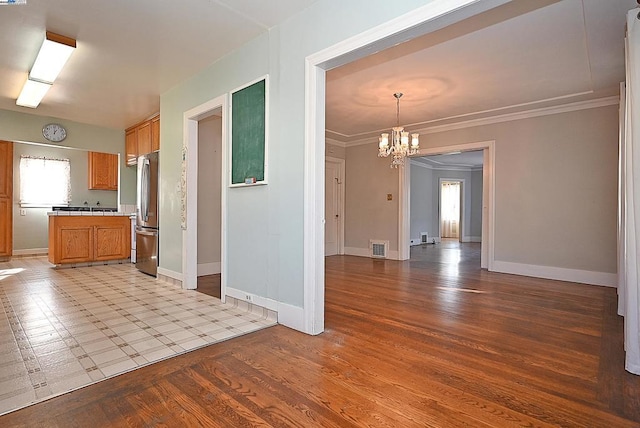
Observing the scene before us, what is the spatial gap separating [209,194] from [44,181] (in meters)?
4.81

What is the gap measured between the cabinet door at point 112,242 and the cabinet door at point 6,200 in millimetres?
2085

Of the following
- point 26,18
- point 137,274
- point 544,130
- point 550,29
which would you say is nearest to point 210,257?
point 137,274

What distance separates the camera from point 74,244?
5.39 metres

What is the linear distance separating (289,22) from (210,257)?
3.59 m

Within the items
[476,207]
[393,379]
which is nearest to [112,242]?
[393,379]

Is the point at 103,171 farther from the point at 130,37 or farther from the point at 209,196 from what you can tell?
the point at 130,37

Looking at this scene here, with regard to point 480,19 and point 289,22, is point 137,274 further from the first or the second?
point 480,19

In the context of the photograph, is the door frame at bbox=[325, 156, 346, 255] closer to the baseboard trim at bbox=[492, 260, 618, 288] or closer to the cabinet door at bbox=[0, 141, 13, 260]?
the baseboard trim at bbox=[492, 260, 618, 288]

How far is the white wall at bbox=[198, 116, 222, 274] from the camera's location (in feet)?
16.2

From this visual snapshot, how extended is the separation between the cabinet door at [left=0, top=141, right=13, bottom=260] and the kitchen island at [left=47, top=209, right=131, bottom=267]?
149 centimetres

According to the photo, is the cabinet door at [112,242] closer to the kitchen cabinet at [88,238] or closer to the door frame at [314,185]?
the kitchen cabinet at [88,238]

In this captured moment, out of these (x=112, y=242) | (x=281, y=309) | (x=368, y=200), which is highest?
(x=368, y=200)

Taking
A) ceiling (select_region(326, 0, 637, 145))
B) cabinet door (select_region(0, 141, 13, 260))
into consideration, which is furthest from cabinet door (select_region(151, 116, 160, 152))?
cabinet door (select_region(0, 141, 13, 260))

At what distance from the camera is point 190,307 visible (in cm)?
328
